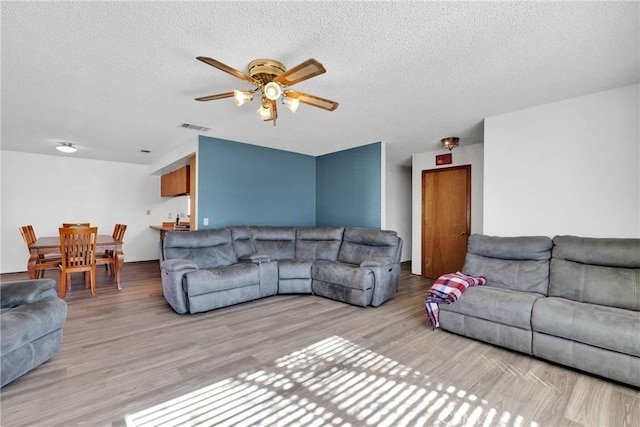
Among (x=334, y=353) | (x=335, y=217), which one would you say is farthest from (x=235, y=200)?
(x=334, y=353)

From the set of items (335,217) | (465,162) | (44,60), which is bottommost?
(335,217)

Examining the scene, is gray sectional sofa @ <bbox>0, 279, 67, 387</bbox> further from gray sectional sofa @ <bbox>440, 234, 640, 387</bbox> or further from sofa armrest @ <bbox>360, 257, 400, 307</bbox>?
gray sectional sofa @ <bbox>440, 234, 640, 387</bbox>

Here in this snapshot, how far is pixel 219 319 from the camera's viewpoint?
3164 millimetres

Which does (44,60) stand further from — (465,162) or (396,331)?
(465,162)

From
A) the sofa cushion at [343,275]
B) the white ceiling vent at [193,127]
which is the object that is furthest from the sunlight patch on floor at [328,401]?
the white ceiling vent at [193,127]

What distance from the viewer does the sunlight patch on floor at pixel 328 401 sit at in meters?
1.62

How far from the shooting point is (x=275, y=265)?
4.09 meters

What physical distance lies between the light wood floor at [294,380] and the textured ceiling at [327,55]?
2.39m

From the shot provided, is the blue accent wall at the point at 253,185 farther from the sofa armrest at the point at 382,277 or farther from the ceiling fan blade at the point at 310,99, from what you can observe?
the ceiling fan blade at the point at 310,99

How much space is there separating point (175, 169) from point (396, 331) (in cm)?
564

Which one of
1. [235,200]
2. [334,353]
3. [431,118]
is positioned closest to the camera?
Result: [334,353]

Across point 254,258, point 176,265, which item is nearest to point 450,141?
point 254,258

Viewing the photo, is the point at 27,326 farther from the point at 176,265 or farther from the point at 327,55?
the point at 327,55

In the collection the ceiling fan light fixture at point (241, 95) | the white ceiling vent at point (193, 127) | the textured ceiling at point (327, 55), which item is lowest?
the ceiling fan light fixture at point (241, 95)
